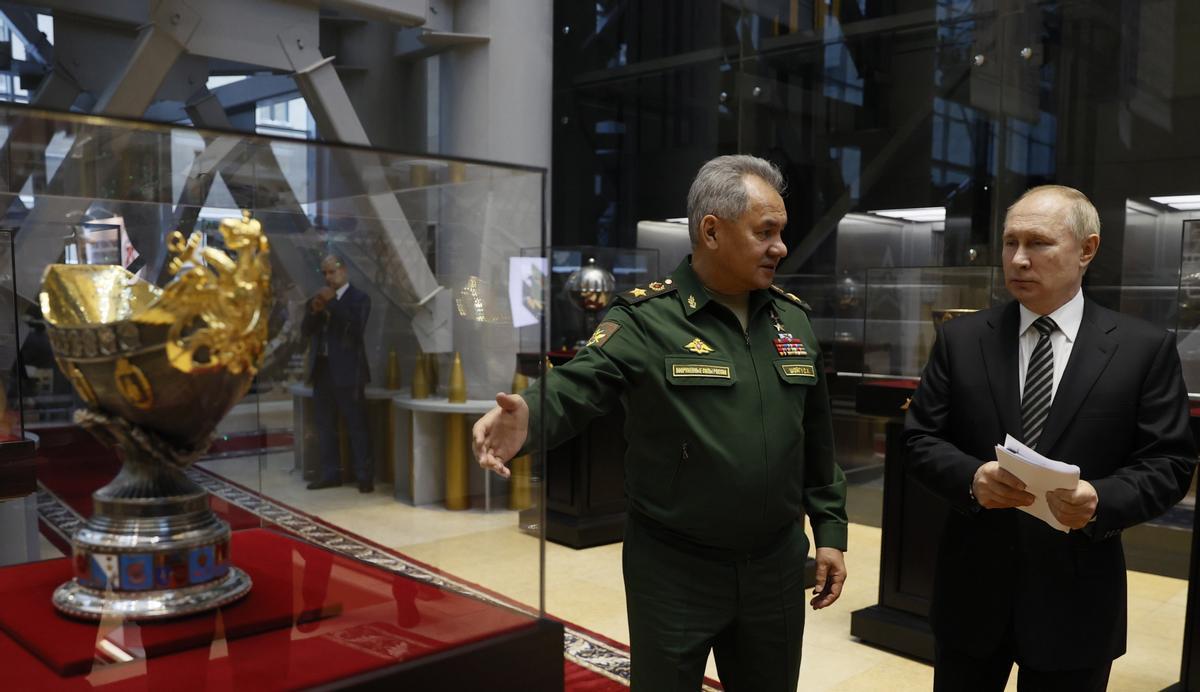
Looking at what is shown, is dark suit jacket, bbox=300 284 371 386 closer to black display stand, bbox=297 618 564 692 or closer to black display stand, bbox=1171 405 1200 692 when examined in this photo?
black display stand, bbox=297 618 564 692

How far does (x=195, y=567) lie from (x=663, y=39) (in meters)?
8.31

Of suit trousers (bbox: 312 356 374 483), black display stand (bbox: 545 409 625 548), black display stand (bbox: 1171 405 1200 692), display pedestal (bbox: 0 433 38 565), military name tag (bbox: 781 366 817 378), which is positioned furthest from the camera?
black display stand (bbox: 545 409 625 548)

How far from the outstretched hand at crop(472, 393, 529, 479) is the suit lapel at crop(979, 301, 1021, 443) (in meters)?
1.07

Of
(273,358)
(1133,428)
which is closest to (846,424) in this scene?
(1133,428)

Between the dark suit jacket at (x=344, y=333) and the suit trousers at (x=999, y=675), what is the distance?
1.43 metres

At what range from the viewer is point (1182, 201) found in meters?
5.29

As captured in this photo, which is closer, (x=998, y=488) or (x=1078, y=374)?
(x=998, y=488)

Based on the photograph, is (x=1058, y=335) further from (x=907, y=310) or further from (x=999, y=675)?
(x=907, y=310)

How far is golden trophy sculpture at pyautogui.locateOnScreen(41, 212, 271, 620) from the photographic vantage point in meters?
1.16

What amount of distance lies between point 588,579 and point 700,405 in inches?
121

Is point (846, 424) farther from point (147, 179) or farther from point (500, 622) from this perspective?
point (147, 179)

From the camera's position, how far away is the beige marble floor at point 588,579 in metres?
1.44

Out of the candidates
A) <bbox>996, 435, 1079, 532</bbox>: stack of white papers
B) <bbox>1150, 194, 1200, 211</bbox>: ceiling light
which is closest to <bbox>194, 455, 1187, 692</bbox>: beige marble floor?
<bbox>996, 435, 1079, 532</bbox>: stack of white papers

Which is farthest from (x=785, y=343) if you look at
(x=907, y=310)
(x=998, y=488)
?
(x=907, y=310)
